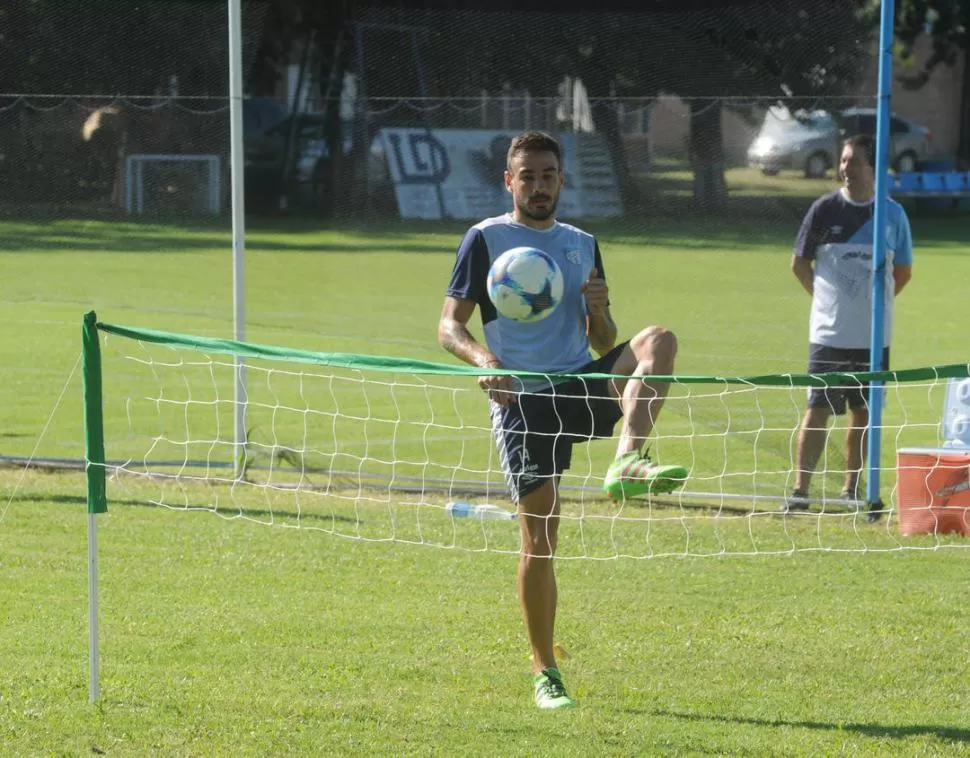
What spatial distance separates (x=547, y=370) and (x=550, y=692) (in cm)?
125

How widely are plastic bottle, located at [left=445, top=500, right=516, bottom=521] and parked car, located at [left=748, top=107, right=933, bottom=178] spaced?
2910 mm

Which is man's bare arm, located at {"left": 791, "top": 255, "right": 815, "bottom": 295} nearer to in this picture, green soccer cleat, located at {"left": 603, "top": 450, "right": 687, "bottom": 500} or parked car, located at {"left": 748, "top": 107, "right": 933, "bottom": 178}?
parked car, located at {"left": 748, "top": 107, "right": 933, "bottom": 178}

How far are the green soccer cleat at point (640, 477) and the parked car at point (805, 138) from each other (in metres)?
Result: 4.61

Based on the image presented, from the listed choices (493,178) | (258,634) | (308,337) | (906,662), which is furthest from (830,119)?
(308,337)

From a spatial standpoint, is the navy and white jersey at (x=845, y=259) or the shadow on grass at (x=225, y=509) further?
the navy and white jersey at (x=845, y=259)

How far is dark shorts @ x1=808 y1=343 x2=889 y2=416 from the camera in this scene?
31.7ft

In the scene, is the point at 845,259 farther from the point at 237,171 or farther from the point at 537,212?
the point at 537,212

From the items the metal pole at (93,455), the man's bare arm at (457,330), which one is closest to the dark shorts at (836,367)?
the man's bare arm at (457,330)

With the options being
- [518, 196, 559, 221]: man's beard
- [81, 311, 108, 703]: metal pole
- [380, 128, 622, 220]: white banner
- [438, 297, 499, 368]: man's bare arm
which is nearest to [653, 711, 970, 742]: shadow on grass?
[438, 297, 499, 368]: man's bare arm

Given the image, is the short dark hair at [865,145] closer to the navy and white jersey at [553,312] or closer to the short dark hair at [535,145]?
the navy and white jersey at [553,312]

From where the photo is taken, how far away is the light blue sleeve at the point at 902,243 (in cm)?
959

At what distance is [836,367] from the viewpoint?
975 centimetres

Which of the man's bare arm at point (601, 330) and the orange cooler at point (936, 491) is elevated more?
the man's bare arm at point (601, 330)

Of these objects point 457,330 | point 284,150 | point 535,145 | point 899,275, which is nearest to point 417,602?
point 457,330
